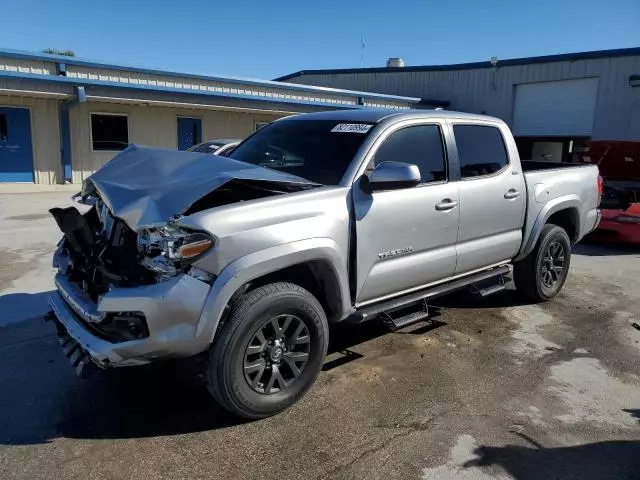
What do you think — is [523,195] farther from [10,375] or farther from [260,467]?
[10,375]

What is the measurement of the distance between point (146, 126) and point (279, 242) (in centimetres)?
1571

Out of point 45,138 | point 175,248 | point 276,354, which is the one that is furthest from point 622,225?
point 45,138

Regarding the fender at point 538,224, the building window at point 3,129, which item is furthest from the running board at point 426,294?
the building window at point 3,129

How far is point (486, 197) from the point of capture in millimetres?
4875

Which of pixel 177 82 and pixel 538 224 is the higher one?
pixel 177 82

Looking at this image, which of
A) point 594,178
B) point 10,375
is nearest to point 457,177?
point 594,178

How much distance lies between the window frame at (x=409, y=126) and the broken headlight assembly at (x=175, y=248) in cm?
129

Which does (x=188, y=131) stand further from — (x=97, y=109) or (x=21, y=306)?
(x=21, y=306)

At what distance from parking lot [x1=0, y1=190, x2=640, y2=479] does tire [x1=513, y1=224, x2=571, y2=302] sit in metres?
0.51

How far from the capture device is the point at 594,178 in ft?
20.8

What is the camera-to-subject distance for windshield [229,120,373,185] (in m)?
4.09

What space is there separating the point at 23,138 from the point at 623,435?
1639 cm

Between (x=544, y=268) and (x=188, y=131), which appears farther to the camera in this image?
(x=188, y=131)

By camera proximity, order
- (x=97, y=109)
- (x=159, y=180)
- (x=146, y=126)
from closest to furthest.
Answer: (x=159, y=180) → (x=97, y=109) → (x=146, y=126)
